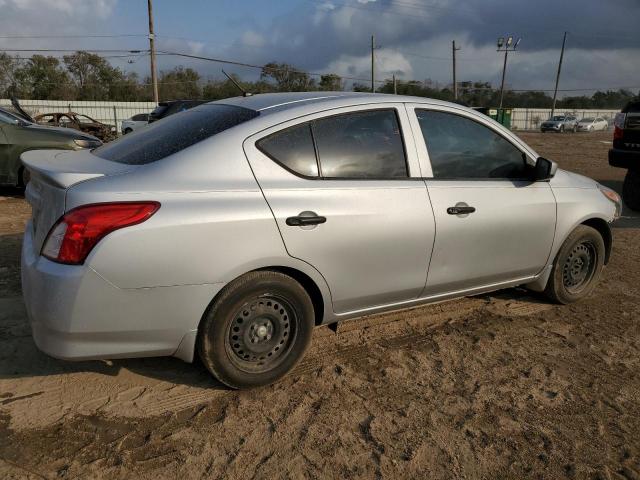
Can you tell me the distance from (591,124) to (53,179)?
171 ft

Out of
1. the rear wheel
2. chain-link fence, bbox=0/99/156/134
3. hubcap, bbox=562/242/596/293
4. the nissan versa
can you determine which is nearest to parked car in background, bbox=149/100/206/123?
the rear wheel

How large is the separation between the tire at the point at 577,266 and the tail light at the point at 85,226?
332 cm

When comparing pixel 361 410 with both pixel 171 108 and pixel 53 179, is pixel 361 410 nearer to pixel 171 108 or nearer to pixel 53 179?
pixel 53 179

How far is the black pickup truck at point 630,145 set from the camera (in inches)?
323

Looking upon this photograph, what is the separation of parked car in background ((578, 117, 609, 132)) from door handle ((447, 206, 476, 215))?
4868 centimetres

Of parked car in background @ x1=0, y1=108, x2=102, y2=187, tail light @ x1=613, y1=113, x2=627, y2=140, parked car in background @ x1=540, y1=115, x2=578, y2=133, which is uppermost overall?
tail light @ x1=613, y1=113, x2=627, y2=140

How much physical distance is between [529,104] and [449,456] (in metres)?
75.8

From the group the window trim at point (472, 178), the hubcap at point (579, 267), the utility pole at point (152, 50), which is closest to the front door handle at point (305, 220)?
the window trim at point (472, 178)

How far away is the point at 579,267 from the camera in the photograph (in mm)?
4609

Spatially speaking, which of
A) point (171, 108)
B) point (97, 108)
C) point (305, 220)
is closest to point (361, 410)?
point (305, 220)

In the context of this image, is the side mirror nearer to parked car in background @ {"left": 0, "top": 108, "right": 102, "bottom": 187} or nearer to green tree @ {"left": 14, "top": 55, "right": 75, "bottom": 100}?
parked car in background @ {"left": 0, "top": 108, "right": 102, "bottom": 187}

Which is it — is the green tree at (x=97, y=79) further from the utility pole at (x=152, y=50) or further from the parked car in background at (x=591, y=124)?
the parked car in background at (x=591, y=124)

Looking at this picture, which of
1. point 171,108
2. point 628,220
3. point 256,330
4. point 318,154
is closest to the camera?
point 256,330

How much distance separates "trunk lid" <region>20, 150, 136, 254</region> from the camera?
2.69 metres
